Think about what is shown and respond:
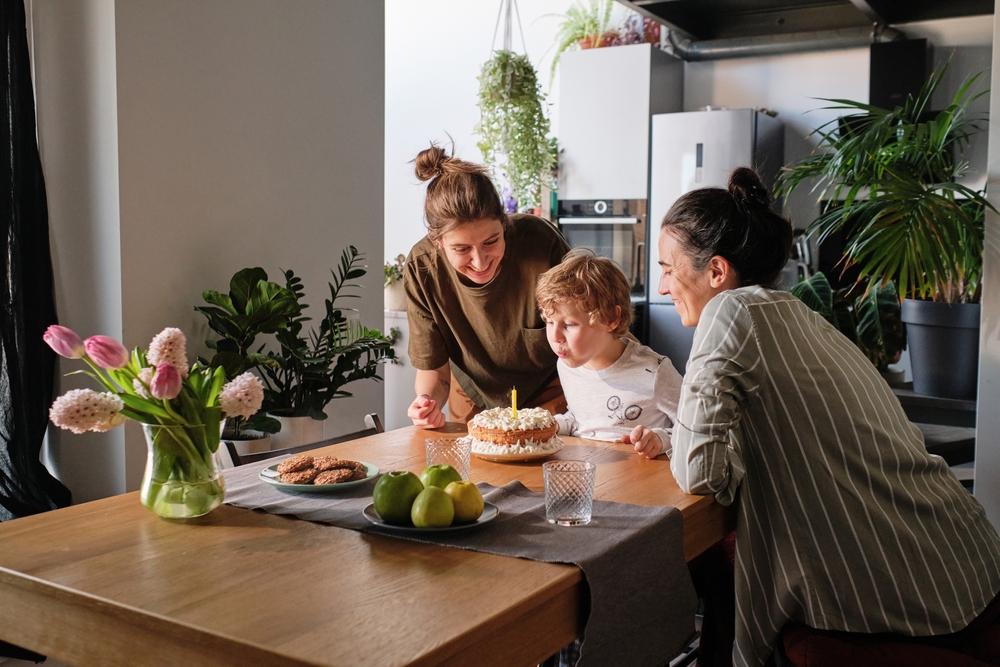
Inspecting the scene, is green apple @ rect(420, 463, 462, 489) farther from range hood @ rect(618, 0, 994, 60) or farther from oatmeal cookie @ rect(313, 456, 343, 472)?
range hood @ rect(618, 0, 994, 60)

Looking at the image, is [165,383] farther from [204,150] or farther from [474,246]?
[204,150]

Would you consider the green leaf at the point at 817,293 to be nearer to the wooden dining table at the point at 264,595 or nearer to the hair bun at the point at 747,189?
the hair bun at the point at 747,189

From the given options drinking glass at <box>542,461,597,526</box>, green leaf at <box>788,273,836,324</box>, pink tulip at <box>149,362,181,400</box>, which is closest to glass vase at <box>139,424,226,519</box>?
pink tulip at <box>149,362,181,400</box>

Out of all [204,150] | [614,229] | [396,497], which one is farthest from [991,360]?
[614,229]

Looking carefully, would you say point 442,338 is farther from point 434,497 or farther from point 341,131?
point 341,131

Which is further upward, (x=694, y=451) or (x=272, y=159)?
(x=272, y=159)

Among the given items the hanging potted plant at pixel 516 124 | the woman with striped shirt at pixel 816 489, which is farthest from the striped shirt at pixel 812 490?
the hanging potted plant at pixel 516 124

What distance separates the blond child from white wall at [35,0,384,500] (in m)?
1.37

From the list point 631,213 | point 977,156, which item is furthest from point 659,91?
point 977,156

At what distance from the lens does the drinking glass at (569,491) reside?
1.37m

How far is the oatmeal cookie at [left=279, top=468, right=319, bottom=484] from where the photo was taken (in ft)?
5.22

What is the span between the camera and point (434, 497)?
1324 mm

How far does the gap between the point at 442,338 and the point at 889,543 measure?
1370 millimetres

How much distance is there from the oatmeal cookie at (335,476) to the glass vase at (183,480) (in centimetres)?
20
